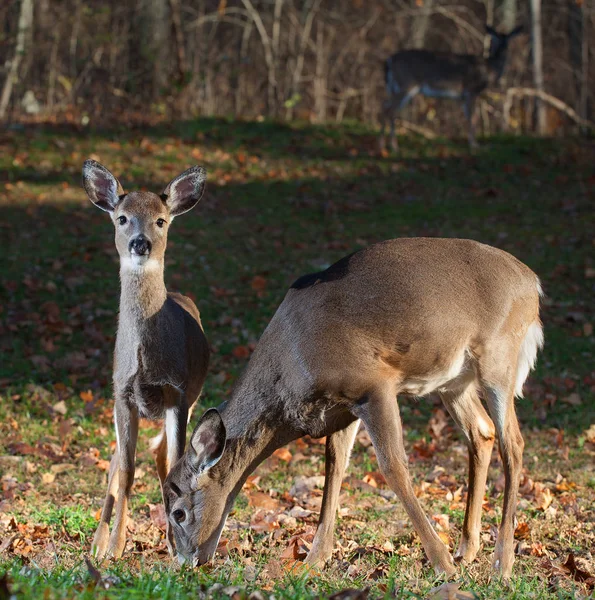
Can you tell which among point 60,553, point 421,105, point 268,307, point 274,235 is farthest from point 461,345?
point 421,105

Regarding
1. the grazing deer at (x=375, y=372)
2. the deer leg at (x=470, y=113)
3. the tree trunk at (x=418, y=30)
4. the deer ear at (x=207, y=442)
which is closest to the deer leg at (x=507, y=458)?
the grazing deer at (x=375, y=372)

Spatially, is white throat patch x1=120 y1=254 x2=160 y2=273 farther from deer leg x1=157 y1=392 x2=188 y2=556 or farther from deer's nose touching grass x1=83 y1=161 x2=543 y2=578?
deer leg x1=157 y1=392 x2=188 y2=556

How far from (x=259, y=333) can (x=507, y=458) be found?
4.95 meters

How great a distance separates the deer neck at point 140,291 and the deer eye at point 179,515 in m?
1.13

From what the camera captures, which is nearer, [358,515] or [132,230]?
[132,230]

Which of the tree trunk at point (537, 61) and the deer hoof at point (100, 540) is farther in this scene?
the tree trunk at point (537, 61)

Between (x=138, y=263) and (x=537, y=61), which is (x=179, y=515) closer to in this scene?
(x=138, y=263)

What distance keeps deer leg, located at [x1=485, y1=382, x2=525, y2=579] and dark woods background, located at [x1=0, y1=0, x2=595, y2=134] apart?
47.6ft

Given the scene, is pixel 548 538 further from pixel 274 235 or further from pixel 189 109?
pixel 189 109

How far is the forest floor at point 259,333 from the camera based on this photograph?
4.87m

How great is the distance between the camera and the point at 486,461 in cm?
560

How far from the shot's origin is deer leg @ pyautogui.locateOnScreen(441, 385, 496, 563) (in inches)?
212

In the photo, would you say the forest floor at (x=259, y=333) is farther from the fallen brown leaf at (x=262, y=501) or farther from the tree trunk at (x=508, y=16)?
the tree trunk at (x=508, y=16)

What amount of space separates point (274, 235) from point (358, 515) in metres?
8.14
